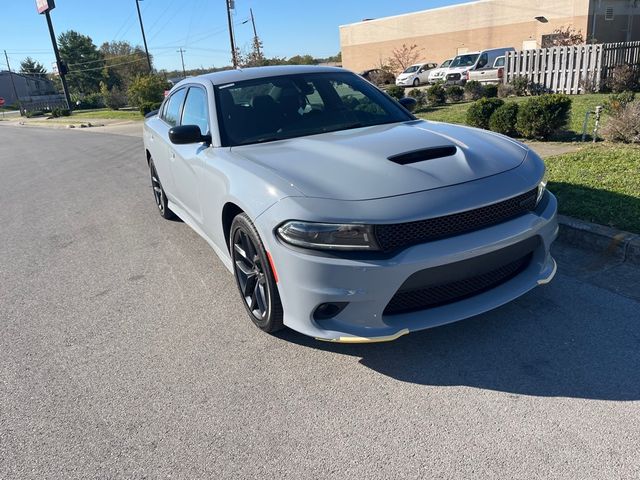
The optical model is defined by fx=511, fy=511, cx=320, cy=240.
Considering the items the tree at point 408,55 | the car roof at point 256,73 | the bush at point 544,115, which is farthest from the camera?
the tree at point 408,55

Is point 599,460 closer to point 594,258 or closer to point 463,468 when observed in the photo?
point 463,468

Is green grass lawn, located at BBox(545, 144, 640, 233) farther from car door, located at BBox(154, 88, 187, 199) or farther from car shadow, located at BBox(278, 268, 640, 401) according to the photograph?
car door, located at BBox(154, 88, 187, 199)

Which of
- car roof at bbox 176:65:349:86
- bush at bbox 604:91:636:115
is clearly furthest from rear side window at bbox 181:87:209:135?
bush at bbox 604:91:636:115

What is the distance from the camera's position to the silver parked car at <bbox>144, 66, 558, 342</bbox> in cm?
263

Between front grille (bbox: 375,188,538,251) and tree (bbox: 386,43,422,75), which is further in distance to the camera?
tree (bbox: 386,43,422,75)

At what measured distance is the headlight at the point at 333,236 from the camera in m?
2.62

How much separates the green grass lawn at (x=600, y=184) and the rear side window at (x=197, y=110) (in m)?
3.27

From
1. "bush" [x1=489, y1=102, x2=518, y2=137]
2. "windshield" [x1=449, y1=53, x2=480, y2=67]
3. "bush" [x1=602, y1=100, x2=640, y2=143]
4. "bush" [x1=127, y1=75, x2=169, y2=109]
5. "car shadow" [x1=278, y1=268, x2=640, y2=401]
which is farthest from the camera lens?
"bush" [x1=127, y1=75, x2=169, y2=109]

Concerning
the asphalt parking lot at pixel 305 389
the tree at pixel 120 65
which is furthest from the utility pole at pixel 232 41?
the tree at pixel 120 65

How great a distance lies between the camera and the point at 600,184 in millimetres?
5316

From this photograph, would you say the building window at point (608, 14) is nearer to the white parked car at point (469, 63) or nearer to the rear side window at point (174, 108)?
the white parked car at point (469, 63)

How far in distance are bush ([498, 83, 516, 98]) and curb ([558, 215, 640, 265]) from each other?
13.1m

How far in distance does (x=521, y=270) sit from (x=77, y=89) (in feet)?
314

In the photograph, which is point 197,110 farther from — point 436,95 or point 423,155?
point 436,95
